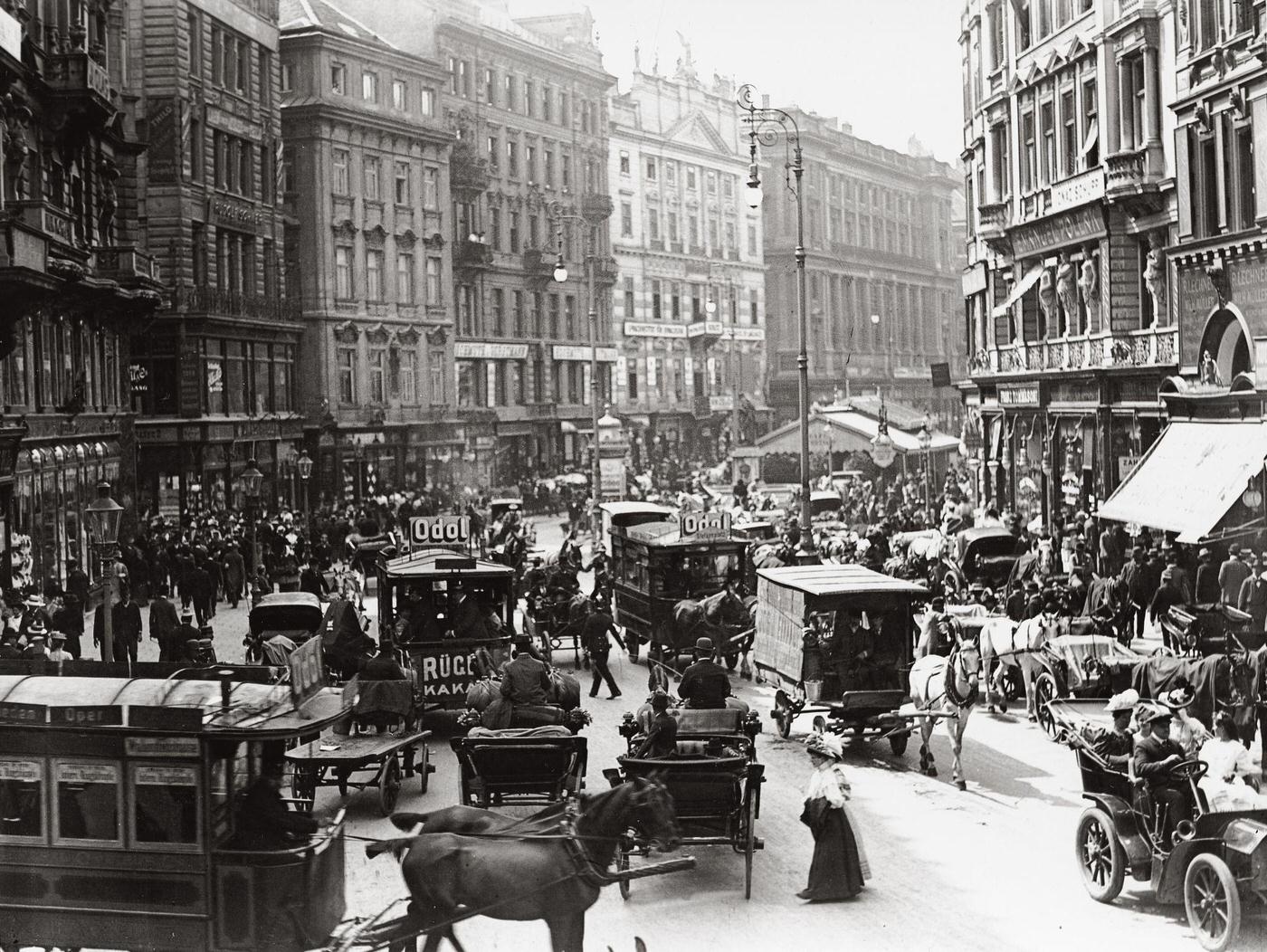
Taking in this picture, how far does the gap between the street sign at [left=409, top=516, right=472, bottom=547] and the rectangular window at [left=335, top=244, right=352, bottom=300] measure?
39477 millimetres

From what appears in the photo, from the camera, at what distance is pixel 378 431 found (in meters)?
64.6

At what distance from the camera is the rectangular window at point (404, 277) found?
2648 inches

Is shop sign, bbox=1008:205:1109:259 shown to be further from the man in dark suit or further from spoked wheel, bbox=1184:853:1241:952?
spoked wheel, bbox=1184:853:1241:952

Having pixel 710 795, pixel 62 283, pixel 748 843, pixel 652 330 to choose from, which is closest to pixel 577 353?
pixel 652 330

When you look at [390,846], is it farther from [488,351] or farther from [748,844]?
[488,351]

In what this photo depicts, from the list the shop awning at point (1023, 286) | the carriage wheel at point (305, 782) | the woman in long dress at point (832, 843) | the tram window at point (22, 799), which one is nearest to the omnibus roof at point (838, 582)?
the woman in long dress at point (832, 843)

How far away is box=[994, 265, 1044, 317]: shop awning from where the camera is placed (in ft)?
133

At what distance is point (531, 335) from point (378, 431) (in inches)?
632

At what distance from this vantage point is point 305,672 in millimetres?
11375

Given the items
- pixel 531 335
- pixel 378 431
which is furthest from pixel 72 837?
pixel 531 335

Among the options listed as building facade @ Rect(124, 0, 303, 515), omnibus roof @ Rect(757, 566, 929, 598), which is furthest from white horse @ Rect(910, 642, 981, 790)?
building facade @ Rect(124, 0, 303, 515)

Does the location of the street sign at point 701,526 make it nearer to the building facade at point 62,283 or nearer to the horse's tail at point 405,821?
the building facade at point 62,283

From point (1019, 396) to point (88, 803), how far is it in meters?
35.1

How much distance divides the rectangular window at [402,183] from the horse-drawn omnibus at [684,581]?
42.8 meters
